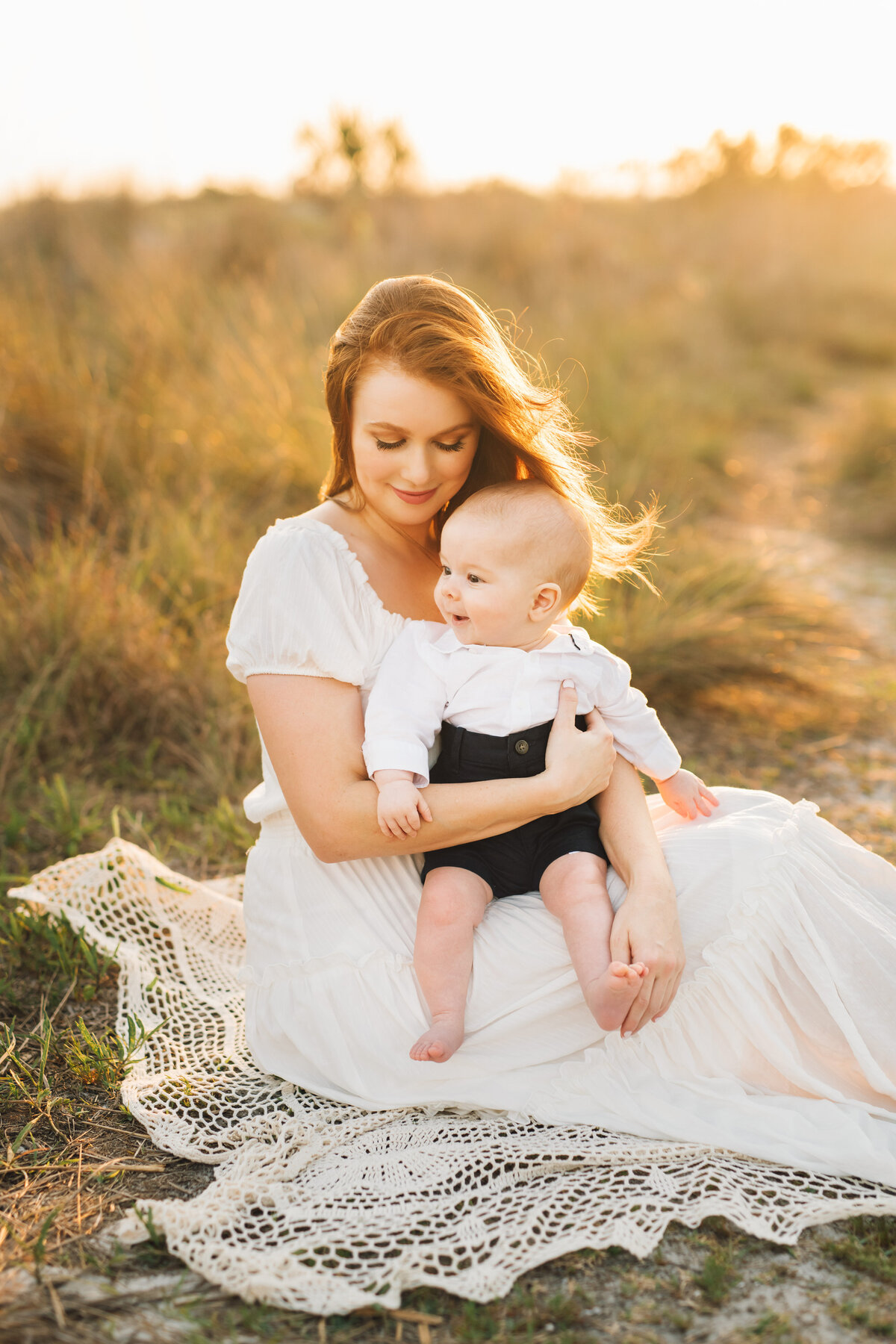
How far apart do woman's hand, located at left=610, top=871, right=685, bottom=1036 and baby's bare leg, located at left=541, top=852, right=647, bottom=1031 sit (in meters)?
0.03

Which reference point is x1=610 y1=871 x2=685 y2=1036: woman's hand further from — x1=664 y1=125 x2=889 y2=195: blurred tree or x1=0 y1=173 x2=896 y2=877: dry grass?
x1=664 y1=125 x2=889 y2=195: blurred tree

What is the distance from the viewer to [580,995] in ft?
6.04

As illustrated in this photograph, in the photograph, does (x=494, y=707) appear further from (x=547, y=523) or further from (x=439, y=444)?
(x=439, y=444)

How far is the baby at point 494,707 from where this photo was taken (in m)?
1.79

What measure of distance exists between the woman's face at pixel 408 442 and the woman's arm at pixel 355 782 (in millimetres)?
418

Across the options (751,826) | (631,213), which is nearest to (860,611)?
(751,826)

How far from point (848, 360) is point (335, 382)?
1092 cm

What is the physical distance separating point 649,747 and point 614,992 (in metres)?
0.53

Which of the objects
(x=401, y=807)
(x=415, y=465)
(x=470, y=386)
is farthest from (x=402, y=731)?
(x=470, y=386)

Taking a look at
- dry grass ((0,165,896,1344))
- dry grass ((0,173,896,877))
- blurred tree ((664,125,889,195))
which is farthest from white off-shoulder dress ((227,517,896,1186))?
blurred tree ((664,125,889,195))

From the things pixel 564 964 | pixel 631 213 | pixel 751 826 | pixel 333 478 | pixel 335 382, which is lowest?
pixel 564 964

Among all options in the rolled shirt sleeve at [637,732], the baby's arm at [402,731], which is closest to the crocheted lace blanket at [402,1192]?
the baby's arm at [402,731]

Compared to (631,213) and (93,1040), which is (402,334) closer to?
(93,1040)

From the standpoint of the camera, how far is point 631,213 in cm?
1442
